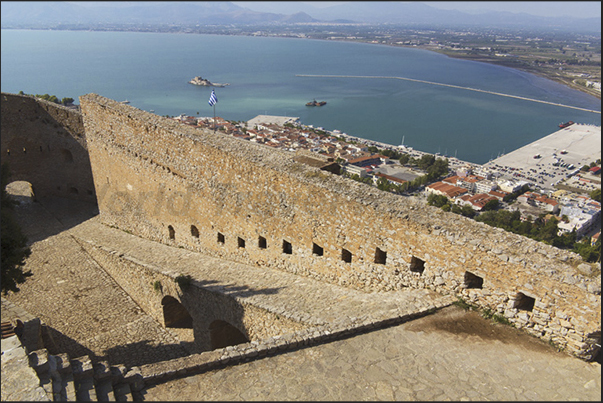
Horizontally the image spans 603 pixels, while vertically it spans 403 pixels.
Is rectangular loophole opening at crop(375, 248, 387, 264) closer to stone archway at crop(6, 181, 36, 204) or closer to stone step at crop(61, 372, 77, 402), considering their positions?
stone step at crop(61, 372, 77, 402)

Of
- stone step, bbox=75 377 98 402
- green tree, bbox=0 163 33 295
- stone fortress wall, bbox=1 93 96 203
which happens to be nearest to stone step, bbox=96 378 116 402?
stone step, bbox=75 377 98 402

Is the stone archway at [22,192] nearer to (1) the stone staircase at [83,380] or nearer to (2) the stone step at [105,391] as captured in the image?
(1) the stone staircase at [83,380]

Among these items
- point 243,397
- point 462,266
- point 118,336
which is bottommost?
point 118,336

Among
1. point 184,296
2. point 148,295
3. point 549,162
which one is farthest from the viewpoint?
point 549,162

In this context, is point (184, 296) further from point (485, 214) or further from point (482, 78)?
point (482, 78)

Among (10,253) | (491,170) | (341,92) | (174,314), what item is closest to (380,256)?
(174,314)

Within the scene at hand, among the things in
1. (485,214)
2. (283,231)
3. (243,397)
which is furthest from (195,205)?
(485,214)
